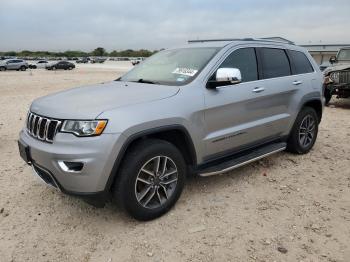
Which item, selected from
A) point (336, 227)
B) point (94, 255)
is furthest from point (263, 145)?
point (94, 255)

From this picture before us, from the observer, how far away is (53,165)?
3.22 meters

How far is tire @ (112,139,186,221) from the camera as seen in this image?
11.0 feet

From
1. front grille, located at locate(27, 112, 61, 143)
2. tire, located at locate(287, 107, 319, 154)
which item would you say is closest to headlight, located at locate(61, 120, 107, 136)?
front grille, located at locate(27, 112, 61, 143)

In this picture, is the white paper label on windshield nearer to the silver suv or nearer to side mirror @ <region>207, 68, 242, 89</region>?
the silver suv

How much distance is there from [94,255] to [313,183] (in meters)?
2.92

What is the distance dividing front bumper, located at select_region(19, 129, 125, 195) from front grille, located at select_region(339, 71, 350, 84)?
922 centimetres

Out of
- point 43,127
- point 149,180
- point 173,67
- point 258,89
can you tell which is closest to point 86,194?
point 149,180

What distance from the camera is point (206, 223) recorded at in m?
3.64

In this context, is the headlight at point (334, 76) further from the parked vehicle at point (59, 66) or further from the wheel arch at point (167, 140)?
the parked vehicle at point (59, 66)

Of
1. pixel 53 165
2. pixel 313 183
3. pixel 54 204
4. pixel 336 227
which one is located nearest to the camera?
pixel 53 165

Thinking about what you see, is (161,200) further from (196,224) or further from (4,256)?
(4,256)

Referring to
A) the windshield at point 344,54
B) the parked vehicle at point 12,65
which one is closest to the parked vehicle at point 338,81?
the windshield at point 344,54

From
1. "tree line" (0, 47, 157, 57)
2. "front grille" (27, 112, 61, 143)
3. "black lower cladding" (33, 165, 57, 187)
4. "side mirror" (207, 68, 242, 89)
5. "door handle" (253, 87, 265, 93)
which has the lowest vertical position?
"tree line" (0, 47, 157, 57)

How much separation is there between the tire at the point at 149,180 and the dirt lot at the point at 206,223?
0.55 feet
